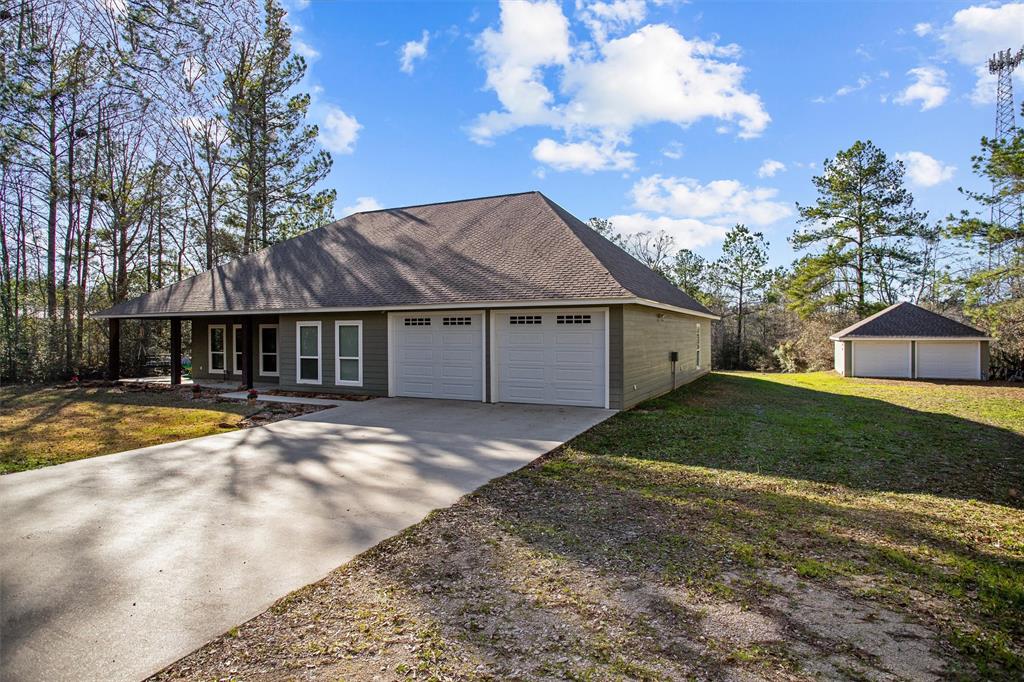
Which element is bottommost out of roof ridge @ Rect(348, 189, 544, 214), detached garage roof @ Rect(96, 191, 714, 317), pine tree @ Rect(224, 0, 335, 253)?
detached garage roof @ Rect(96, 191, 714, 317)

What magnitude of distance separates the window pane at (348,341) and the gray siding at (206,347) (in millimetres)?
3659

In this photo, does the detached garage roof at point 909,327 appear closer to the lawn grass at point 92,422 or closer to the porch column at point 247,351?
the porch column at point 247,351

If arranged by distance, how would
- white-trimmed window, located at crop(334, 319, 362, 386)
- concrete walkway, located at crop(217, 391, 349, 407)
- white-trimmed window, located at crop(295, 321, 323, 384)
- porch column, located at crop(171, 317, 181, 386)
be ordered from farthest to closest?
porch column, located at crop(171, 317, 181, 386), white-trimmed window, located at crop(295, 321, 323, 384), white-trimmed window, located at crop(334, 319, 362, 386), concrete walkway, located at crop(217, 391, 349, 407)

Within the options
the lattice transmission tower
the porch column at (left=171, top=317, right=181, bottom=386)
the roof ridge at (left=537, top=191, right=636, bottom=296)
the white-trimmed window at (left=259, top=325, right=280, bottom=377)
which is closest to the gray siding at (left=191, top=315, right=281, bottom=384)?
the white-trimmed window at (left=259, top=325, right=280, bottom=377)

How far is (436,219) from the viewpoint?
635 inches

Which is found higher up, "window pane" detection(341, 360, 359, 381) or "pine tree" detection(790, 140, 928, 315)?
"pine tree" detection(790, 140, 928, 315)

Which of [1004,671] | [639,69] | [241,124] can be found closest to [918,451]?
[1004,671]

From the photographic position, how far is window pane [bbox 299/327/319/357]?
14085 millimetres

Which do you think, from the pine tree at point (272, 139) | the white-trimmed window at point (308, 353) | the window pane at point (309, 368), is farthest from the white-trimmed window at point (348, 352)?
the pine tree at point (272, 139)

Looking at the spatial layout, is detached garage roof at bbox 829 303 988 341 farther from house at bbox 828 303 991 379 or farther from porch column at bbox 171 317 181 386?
porch column at bbox 171 317 181 386

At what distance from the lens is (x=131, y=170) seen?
21125 millimetres

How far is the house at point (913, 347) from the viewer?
66.9ft

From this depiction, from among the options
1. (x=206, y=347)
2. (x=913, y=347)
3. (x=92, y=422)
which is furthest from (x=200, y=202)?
(x=913, y=347)

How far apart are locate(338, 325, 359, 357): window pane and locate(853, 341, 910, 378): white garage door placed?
20.4 metres
